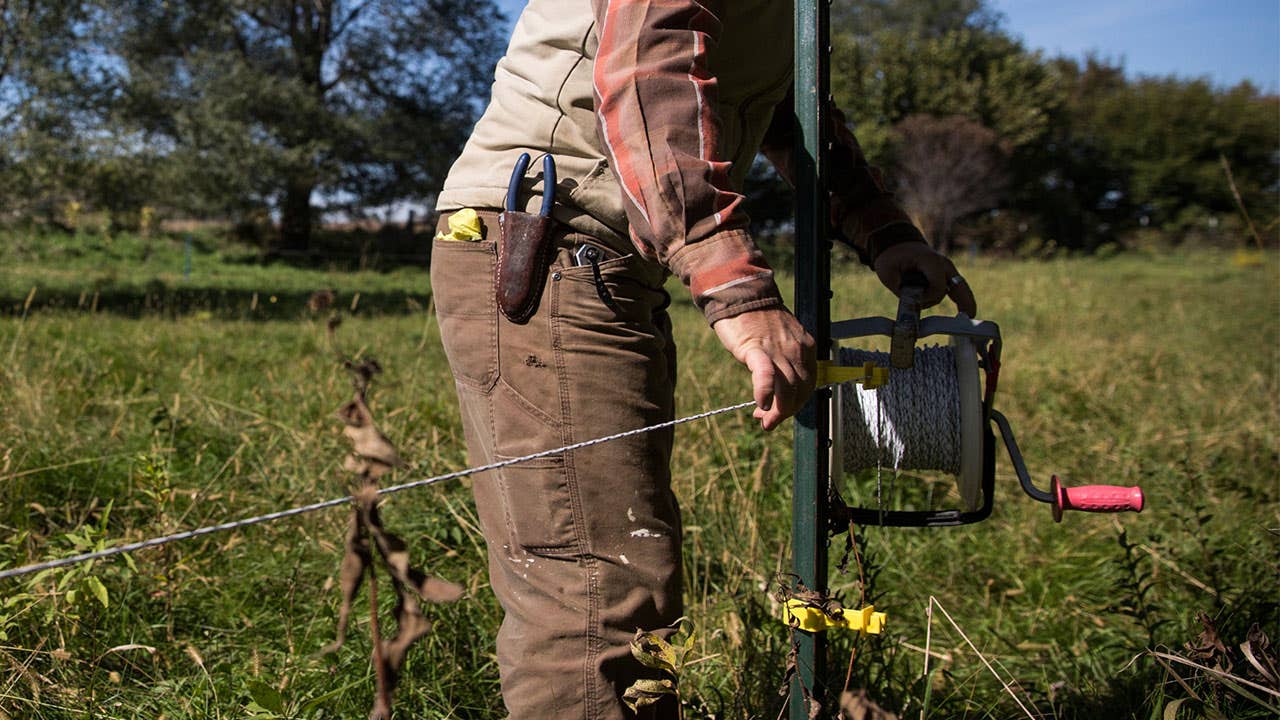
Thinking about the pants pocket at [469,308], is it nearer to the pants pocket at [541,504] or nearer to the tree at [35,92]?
the pants pocket at [541,504]

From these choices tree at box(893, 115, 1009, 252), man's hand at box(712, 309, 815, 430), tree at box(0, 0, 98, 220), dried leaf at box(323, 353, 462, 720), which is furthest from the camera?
tree at box(893, 115, 1009, 252)

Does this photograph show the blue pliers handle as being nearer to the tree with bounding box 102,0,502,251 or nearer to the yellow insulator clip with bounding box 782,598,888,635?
the yellow insulator clip with bounding box 782,598,888,635

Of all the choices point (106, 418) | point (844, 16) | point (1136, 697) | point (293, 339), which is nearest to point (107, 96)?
point (293, 339)

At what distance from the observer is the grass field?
2.23 meters

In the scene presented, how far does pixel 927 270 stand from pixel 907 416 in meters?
0.34

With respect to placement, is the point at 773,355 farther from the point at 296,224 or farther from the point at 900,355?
the point at 296,224

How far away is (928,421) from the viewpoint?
198 centimetres

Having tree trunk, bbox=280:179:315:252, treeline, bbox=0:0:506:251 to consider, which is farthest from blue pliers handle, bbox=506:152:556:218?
tree trunk, bbox=280:179:315:252

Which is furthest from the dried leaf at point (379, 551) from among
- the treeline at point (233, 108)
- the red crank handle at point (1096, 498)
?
the treeline at point (233, 108)

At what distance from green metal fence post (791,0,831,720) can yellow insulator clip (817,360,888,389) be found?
0.26 feet

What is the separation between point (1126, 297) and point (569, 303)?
14.0 m

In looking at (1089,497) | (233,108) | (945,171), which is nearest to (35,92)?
(233,108)

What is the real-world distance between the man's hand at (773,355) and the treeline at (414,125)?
2347 millimetres

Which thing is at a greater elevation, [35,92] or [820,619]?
[35,92]
